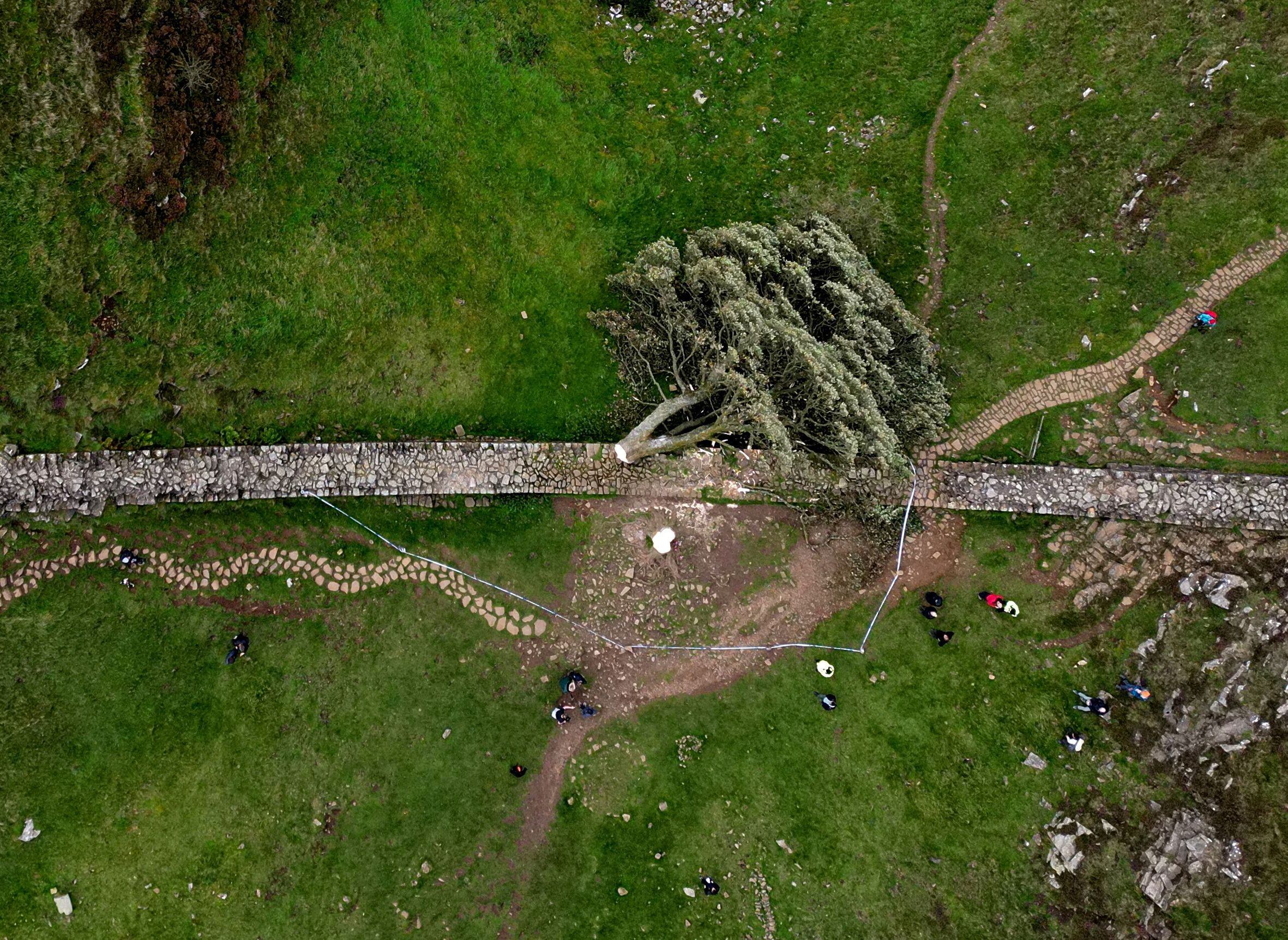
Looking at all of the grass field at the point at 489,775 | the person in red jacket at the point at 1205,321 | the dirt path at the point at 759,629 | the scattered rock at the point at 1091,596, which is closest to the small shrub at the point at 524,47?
the grass field at the point at 489,775

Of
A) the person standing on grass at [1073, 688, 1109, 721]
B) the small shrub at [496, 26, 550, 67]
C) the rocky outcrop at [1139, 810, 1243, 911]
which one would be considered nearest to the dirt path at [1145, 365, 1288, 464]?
the person standing on grass at [1073, 688, 1109, 721]

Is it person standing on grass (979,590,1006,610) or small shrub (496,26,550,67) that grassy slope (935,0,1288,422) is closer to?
person standing on grass (979,590,1006,610)

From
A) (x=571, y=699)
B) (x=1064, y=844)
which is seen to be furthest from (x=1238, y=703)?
(x=571, y=699)

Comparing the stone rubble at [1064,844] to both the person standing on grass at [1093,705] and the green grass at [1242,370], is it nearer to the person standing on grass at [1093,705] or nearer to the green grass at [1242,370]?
the person standing on grass at [1093,705]

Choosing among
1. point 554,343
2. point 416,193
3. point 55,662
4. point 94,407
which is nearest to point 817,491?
point 554,343

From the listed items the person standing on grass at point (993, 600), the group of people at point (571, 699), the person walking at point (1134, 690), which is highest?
the person standing on grass at point (993, 600)

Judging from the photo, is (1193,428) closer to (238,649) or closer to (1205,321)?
(1205,321)
